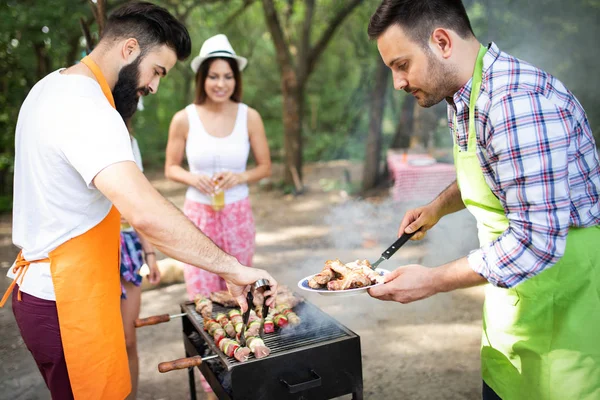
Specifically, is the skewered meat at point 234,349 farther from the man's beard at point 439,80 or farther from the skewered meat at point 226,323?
the man's beard at point 439,80

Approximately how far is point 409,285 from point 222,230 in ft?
6.84

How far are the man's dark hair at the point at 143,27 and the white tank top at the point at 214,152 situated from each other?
5.15 ft

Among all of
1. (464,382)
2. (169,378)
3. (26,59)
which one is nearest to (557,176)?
(464,382)

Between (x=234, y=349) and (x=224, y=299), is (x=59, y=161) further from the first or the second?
(x=224, y=299)

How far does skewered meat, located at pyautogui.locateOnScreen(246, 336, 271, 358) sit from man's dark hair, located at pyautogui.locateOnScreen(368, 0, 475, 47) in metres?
1.42

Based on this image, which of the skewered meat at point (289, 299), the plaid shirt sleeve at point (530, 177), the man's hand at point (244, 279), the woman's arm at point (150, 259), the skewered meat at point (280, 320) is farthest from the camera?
the woman's arm at point (150, 259)

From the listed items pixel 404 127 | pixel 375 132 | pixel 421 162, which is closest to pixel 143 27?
pixel 421 162

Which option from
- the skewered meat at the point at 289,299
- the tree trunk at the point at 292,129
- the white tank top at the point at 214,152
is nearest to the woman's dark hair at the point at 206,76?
the white tank top at the point at 214,152

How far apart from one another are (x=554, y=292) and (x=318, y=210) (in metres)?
7.96

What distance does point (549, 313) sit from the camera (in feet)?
6.28

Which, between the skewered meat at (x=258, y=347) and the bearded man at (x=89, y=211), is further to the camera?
the skewered meat at (x=258, y=347)

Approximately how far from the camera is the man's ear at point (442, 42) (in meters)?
1.82

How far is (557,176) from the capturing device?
5.24ft

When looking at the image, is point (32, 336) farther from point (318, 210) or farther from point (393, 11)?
point (318, 210)
